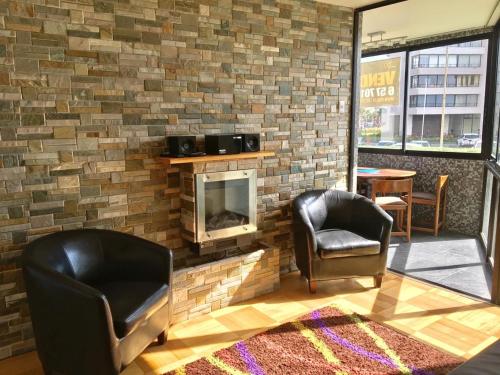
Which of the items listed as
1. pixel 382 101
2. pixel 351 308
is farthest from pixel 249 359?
pixel 382 101

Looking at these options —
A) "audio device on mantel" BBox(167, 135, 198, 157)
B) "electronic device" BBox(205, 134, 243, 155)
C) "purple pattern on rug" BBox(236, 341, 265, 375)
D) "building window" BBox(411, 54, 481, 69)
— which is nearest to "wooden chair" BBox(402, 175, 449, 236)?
"building window" BBox(411, 54, 481, 69)

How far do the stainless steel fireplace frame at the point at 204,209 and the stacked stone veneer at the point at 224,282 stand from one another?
0.19m

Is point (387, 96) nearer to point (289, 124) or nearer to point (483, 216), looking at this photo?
point (483, 216)

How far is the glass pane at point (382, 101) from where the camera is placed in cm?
580

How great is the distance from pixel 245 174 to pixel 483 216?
322cm

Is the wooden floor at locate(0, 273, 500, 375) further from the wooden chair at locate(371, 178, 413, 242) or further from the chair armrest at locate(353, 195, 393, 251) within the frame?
the wooden chair at locate(371, 178, 413, 242)

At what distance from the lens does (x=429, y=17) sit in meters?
4.35

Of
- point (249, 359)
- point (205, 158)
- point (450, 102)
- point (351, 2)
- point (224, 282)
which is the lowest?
point (249, 359)

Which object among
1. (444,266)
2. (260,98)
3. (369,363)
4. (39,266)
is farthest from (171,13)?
(444,266)

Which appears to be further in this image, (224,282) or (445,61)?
(445,61)

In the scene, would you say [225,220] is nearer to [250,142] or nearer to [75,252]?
[250,142]

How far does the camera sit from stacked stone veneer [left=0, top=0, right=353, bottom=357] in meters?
2.48

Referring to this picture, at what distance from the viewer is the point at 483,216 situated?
491 centimetres

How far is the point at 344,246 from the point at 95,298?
197 centimetres
